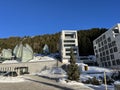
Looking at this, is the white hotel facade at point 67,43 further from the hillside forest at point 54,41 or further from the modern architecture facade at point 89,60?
the hillside forest at point 54,41

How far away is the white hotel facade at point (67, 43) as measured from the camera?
100481mm

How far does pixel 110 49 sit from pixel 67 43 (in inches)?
974

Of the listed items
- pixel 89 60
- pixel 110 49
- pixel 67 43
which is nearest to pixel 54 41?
pixel 67 43

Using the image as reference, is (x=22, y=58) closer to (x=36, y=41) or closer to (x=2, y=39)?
(x=36, y=41)

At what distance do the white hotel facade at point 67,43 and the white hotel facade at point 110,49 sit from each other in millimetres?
10705

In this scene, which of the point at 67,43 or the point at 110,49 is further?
the point at 67,43

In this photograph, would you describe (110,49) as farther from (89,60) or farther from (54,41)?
(54,41)

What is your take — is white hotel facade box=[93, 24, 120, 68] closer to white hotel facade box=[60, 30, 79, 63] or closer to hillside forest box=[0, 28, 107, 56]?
white hotel facade box=[60, 30, 79, 63]

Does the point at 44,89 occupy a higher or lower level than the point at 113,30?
lower

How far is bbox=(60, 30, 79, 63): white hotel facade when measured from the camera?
10048 cm

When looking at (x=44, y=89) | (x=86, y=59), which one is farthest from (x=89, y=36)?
(x=44, y=89)

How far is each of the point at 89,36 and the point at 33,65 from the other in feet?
179

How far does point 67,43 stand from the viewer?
104250 mm

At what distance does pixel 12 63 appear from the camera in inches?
3922
